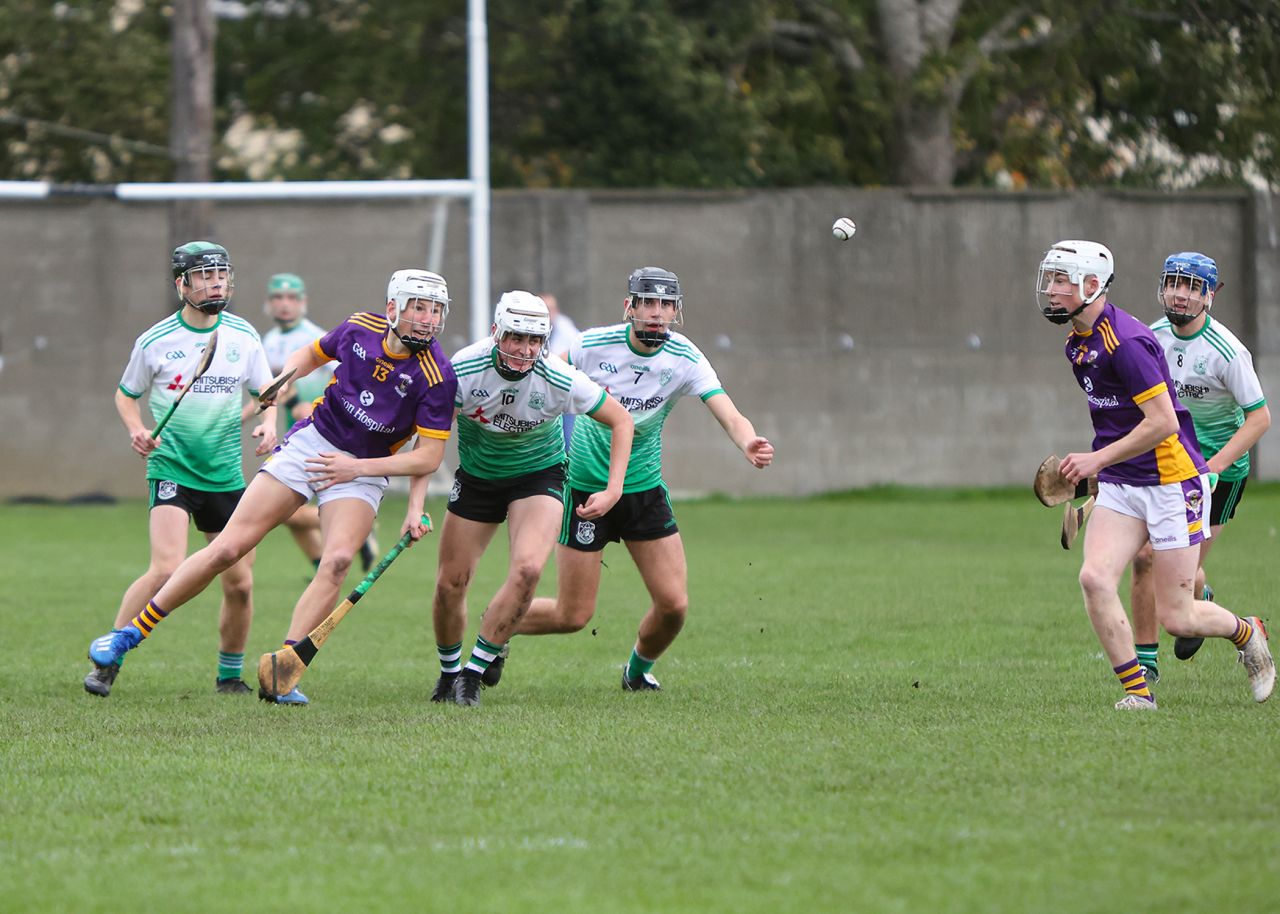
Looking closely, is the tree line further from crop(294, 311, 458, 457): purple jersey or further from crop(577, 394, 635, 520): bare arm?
crop(577, 394, 635, 520): bare arm

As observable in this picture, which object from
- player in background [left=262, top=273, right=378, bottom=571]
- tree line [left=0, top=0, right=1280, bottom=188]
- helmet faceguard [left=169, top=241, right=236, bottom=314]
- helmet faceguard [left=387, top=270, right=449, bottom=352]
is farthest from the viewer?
tree line [left=0, top=0, right=1280, bottom=188]

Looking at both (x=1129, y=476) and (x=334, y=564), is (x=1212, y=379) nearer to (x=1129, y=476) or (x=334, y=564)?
(x=1129, y=476)

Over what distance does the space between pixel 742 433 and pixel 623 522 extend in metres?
0.72

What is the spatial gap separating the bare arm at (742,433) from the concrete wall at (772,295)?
1250 centimetres

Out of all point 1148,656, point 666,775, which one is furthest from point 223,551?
Result: point 1148,656

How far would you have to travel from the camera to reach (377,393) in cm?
736

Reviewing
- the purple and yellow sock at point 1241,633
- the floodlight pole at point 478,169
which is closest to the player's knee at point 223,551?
the purple and yellow sock at point 1241,633

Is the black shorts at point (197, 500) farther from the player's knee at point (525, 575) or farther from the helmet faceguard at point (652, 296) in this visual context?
the helmet faceguard at point (652, 296)

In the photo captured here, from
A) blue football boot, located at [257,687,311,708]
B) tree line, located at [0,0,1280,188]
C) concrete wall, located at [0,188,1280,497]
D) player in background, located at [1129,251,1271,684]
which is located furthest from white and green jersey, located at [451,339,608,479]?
tree line, located at [0,0,1280,188]

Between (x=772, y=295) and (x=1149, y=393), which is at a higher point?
(x=772, y=295)

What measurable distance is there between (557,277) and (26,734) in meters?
14.1

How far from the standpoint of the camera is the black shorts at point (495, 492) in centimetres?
759

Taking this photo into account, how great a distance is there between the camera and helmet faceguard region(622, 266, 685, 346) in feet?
24.4

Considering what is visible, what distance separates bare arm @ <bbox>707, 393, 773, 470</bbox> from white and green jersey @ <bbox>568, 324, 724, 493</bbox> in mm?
82
